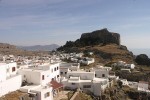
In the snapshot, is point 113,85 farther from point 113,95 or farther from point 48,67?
point 48,67

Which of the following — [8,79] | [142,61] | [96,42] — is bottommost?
[8,79]

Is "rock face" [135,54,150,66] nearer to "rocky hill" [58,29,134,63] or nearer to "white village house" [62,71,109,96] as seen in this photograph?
"rocky hill" [58,29,134,63]

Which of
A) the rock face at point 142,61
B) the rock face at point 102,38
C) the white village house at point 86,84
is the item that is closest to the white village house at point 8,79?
the white village house at point 86,84

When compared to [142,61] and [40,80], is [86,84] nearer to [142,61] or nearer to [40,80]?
[40,80]

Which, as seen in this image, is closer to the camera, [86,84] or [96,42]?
[86,84]

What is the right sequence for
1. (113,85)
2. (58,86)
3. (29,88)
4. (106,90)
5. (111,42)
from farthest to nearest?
1. (111,42)
2. (113,85)
3. (106,90)
4. (58,86)
5. (29,88)

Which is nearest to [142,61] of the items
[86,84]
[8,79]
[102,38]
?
[102,38]

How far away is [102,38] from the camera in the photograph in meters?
131

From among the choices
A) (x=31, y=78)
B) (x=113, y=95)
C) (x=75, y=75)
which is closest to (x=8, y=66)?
(x=31, y=78)

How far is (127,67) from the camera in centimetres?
8106

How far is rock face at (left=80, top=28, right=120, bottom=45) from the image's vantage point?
13050cm

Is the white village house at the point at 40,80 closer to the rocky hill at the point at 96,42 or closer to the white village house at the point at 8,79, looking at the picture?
the white village house at the point at 8,79

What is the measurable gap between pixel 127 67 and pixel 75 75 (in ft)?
109

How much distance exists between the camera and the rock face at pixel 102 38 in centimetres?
13050
